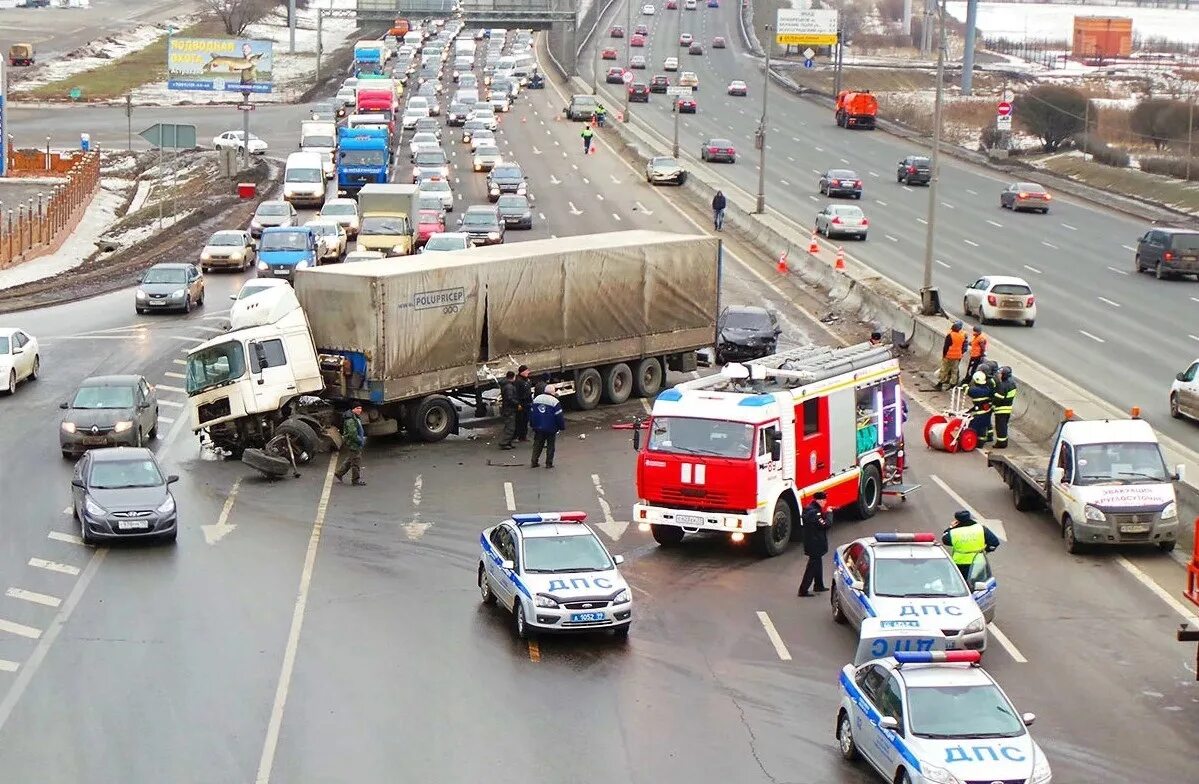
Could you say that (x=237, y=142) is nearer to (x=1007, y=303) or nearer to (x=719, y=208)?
(x=719, y=208)

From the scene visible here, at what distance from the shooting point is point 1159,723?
65.0ft

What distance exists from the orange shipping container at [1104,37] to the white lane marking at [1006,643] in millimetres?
178838

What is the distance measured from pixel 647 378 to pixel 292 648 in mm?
18772

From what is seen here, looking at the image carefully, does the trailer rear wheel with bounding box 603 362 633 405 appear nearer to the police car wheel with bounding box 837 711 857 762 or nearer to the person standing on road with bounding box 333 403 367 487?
the person standing on road with bounding box 333 403 367 487

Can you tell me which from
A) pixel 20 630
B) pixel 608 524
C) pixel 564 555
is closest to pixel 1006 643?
pixel 564 555

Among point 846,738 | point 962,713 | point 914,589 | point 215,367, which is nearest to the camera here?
point 962,713

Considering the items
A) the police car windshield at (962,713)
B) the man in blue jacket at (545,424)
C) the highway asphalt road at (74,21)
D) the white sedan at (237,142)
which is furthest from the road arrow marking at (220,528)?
the highway asphalt road at (74,21)

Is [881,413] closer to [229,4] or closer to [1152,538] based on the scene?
[1152,538]

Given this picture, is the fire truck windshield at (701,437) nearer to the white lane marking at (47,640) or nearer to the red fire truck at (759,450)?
the red fire truck at (759,450)

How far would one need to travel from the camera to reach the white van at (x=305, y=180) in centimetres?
7125

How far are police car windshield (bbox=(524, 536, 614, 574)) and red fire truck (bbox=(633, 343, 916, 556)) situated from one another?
345 cm

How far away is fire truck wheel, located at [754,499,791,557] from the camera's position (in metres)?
26.7

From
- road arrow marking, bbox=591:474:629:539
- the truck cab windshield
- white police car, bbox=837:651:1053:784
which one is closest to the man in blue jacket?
road arrow marking, bbox=591:474:629:539

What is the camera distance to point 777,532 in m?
26.8
